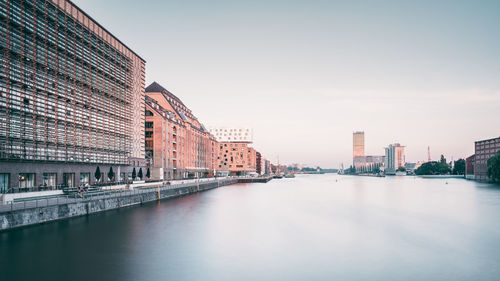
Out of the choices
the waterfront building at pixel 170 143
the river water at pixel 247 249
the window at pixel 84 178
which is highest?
the waterfront building at pixel 170 143

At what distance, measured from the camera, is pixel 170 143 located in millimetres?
99438

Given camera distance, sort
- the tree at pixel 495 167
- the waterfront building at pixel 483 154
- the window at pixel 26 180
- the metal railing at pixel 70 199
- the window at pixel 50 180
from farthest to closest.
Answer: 1. the waterfront building at pixel 483 154
2. the tree at pixel 495 167
3. the window at pixel 50 180
4. the window at pixel 26 180
5. the metal railing at pixel 70 199

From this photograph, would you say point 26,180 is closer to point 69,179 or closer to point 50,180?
point 50,180

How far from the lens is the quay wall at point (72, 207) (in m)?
29.5

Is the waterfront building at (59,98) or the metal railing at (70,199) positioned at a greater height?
the waterfront building at (59,98)

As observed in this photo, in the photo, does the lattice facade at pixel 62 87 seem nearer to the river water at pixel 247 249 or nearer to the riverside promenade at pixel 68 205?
the riverside promenade at pixel 68 205

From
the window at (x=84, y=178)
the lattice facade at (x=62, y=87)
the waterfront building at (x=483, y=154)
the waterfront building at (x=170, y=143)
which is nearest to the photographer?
the lattice facade at (x=62, y=87)

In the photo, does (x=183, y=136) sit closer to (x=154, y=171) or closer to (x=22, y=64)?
(x=154, y=171)

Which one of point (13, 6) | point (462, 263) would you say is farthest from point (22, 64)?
point (462, 263)

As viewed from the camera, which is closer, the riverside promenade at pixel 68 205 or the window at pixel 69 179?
the riverside promenade at pixel 68 205

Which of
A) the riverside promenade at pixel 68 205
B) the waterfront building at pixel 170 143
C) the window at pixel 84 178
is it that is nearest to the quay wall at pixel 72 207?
the riverside promenade at pixel 68 205

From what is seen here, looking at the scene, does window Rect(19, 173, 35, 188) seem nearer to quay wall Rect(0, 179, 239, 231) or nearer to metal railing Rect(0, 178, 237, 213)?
metal railing Rect(0, 178, 237, 213)

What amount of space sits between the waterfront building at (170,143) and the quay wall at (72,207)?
12830 millimetres

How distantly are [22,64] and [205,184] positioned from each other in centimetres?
6248
